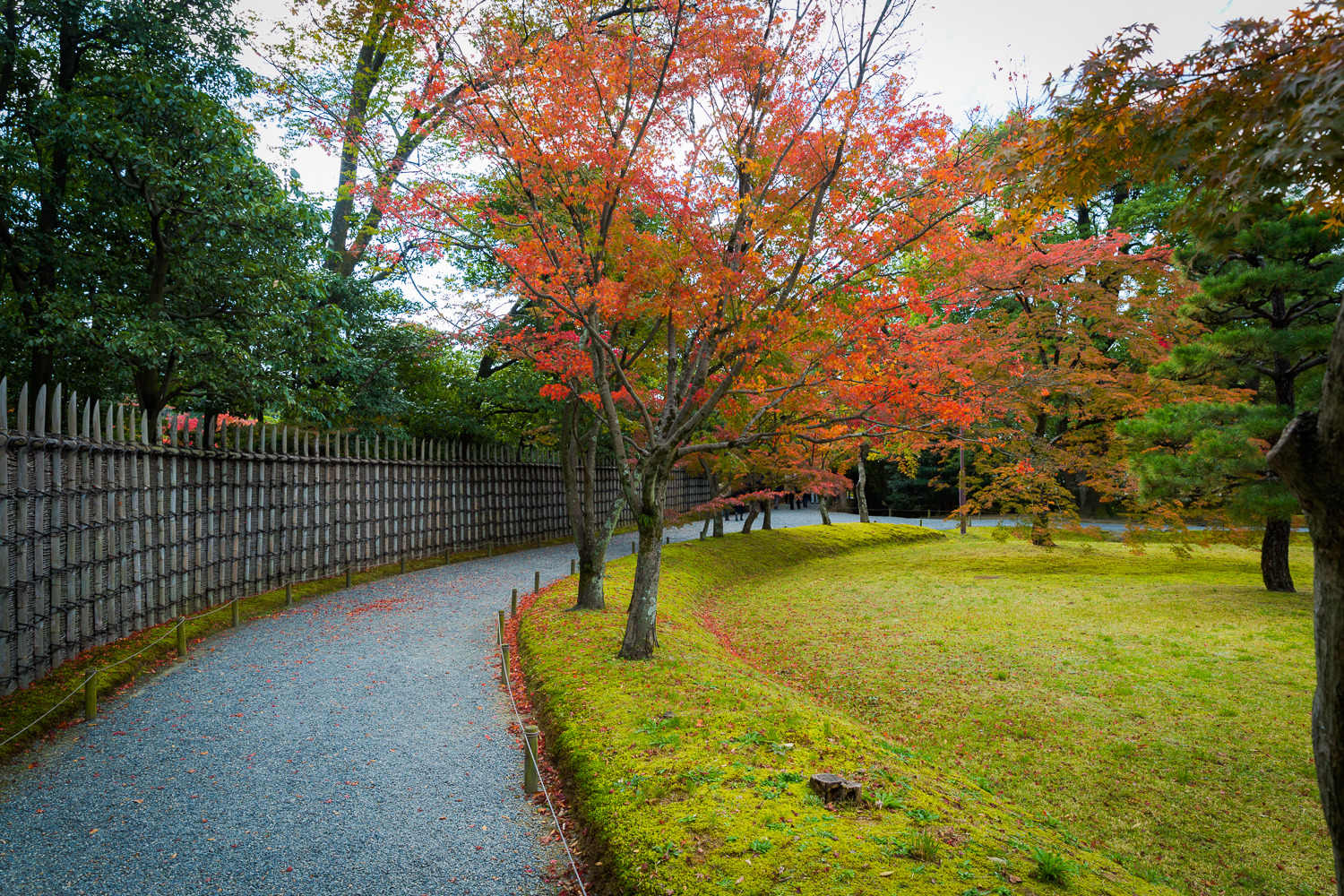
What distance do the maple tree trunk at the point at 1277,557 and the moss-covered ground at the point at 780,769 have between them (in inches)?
213

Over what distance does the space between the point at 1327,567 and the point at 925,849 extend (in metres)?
2.46

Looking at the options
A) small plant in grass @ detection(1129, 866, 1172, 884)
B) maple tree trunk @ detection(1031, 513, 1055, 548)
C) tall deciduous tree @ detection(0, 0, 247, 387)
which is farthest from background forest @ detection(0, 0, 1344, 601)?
small plant in grass @ detection(1129, 866, 1172, 884)

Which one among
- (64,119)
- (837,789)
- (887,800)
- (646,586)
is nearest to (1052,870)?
(887,800)

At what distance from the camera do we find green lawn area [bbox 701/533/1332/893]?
5227mm

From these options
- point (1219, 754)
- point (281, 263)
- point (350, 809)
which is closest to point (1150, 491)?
point (1219, 754)

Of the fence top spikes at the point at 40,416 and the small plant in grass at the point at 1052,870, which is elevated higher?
the fence top spikes at the point at 40,416

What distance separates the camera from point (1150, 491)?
1198cm

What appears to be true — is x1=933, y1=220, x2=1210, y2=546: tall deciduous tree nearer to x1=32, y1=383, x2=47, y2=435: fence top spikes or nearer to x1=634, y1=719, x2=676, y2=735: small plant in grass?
x1=634, y1=719, x2=676, y2=735: small plant in grass

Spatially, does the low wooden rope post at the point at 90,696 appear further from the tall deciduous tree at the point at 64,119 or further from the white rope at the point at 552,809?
the tall deciduous tree at the point at 64,119

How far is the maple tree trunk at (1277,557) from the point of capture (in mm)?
12789

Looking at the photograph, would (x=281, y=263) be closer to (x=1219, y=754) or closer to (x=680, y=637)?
(x=680, y=637)

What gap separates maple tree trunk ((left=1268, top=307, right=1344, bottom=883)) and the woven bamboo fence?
909 cm

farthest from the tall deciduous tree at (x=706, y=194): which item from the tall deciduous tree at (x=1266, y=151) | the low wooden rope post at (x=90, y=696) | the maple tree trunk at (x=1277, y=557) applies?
the maple tree trunk at (x=1277, y=557)

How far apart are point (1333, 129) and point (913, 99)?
4.79 metres
